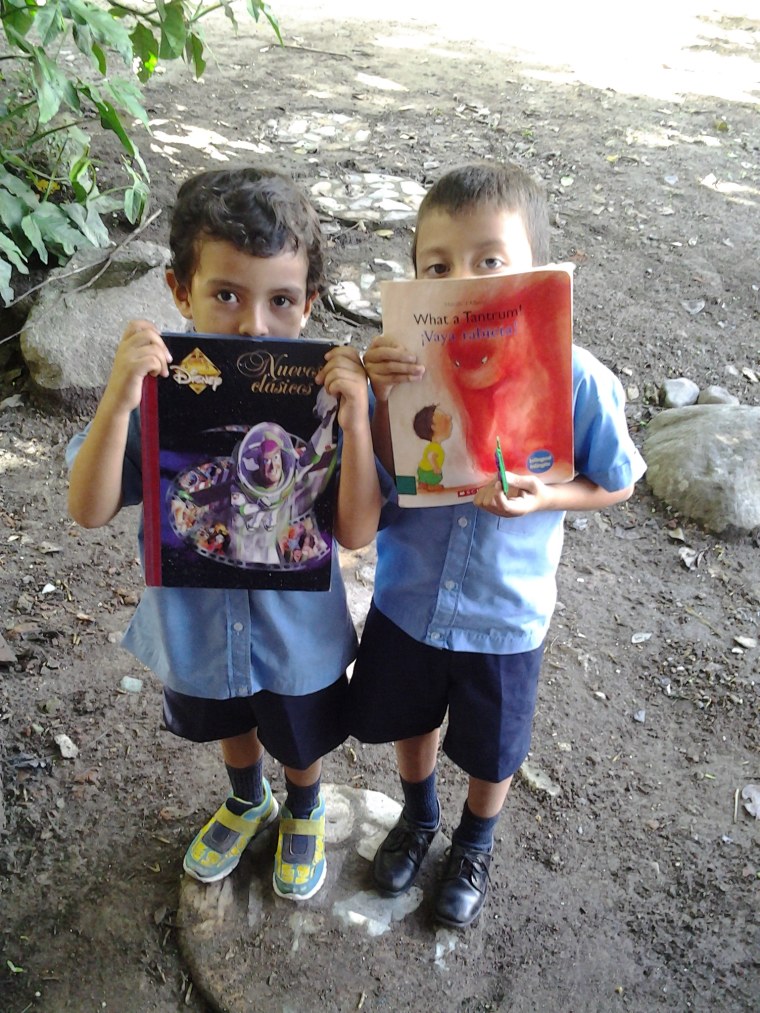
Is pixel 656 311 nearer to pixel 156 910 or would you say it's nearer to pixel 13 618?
pixel 13 618

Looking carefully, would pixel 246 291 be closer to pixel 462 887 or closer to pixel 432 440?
pixel 432 440

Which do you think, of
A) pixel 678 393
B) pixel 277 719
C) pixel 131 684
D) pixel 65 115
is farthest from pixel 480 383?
pixel 65 115

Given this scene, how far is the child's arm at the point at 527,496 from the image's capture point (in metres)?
1.42

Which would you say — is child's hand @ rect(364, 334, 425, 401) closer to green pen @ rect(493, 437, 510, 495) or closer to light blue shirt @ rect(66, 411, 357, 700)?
green pen @ rect(493, 437, 510, 495)

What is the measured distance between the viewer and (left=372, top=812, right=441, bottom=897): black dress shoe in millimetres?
1973

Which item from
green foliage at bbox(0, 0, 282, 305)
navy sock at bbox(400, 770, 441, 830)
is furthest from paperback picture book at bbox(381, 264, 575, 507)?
green foliage at bbox(0, 0, 282, 305)

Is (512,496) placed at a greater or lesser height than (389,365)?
lesser

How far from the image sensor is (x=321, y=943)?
191 cm

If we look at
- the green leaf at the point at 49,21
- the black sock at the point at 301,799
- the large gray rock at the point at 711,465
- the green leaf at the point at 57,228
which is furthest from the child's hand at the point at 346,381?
the green leaf at the point at 57,228

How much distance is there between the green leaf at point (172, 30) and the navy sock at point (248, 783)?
2190mm

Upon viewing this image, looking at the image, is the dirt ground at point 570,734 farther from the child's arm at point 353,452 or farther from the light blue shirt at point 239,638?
the child's arm at point 353,452

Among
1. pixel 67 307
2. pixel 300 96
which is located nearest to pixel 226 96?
pixel 300 96

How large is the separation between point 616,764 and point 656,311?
2678mm

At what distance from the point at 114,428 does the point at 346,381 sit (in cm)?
38
